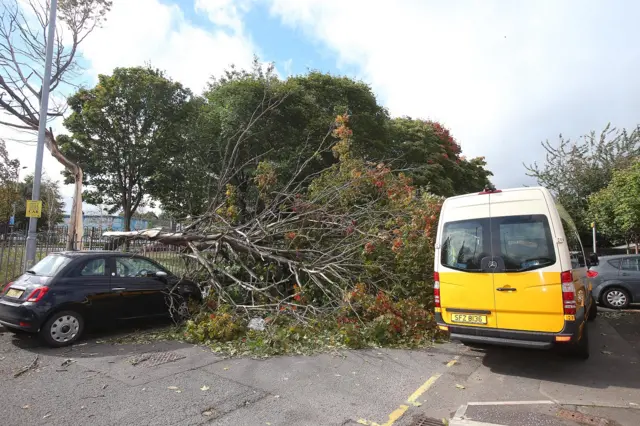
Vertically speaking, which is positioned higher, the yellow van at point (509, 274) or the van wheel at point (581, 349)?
the yellow van at point (509, 274)

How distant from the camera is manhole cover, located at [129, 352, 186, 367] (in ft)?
18.7

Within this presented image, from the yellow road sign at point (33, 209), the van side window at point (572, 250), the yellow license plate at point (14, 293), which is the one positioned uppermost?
the yellow road sign at point (33, 209)

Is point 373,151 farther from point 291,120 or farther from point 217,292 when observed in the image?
point 217,292

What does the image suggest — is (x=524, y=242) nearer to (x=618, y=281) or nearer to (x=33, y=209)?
(x=618, y=281)

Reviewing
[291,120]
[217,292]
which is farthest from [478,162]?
[217,292]

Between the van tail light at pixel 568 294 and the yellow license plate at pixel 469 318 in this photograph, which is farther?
the yellow license plate at pixel 469 318

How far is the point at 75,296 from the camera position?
6527mm

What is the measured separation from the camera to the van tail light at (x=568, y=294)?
486cm

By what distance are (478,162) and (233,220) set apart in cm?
2894

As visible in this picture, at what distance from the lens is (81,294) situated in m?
6.61

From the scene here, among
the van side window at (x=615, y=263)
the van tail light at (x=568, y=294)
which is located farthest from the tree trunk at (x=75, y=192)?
the van side window at (x=615, y=263)

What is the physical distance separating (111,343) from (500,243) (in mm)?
6216

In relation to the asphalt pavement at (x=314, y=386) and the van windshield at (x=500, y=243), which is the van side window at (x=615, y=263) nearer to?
the asphalt pavement at (x=314, y=386)

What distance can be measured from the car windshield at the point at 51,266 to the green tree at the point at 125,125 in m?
13.1
